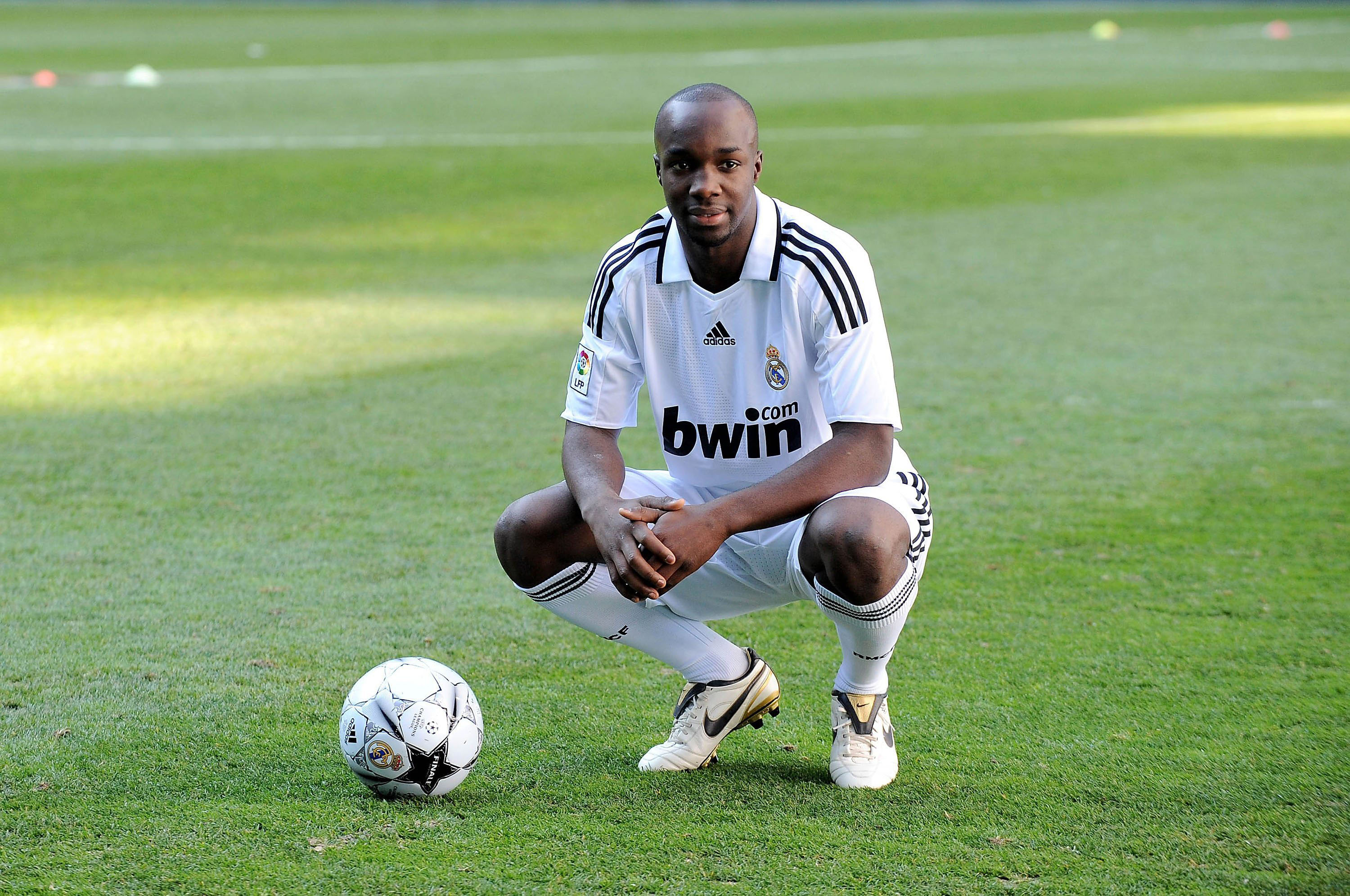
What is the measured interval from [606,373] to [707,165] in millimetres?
533

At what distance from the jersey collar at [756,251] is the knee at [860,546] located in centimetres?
53

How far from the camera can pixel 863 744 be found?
319 cm

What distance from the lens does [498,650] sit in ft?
13.2

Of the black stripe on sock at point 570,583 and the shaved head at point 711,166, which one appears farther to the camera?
the black stripe on sock at point 570,583

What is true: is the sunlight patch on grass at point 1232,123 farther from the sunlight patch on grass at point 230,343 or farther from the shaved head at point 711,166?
the shaved head at point 711,166

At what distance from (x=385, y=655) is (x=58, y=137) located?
1396 centimetres

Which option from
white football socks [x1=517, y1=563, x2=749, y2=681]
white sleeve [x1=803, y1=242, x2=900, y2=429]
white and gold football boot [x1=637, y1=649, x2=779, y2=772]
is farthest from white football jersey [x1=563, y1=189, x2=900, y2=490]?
white and gold football boot [x1=637, y1=649, x2=779, y2=772]

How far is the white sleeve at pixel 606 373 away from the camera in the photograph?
3.38 metres

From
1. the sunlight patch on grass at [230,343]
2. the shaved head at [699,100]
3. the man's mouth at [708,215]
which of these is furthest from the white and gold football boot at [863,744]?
the sunlight patch on grass at [230,343]

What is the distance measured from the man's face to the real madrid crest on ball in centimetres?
27

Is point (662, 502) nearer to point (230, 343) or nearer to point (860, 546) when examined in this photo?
point (860, 546)

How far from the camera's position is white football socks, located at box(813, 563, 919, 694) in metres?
3.11

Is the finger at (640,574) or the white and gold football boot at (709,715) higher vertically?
the finger at (640,574)

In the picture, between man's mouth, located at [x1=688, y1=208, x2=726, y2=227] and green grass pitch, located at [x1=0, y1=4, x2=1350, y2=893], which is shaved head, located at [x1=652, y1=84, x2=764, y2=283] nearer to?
man's mouth, located at [x1=688, y1=208, x2=726, y2=227]
